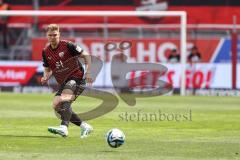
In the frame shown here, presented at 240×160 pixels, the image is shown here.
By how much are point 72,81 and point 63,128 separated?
927 millimetres

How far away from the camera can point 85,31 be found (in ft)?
108

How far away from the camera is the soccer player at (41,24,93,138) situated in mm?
14000

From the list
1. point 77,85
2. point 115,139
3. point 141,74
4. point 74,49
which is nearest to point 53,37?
point 74,49

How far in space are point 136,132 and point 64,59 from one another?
7.10 feet

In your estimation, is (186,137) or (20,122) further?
(20,122)

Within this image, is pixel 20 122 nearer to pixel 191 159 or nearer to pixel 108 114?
pixel 108 114

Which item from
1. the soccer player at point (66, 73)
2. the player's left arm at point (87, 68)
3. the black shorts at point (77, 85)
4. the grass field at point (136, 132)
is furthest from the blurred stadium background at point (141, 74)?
the player's left arm at point (87, 68)

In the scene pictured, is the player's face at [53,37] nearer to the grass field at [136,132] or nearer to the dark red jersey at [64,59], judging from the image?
the dark red jersey at [64,59]

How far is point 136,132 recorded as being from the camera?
598 inches

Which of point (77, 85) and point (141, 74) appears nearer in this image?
point (77, 85)

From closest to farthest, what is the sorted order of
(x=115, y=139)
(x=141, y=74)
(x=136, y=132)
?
1. (x=115, y=139)
2. (x=136, y=132)
3. (x=141, y=74)

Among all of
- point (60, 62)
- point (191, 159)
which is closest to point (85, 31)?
point (60, 62)

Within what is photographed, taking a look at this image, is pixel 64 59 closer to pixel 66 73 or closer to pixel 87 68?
pixel 66 73

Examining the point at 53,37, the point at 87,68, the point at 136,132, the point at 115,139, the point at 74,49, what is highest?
the point at 53,37
